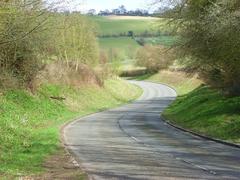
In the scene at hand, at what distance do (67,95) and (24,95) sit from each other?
1454 cm

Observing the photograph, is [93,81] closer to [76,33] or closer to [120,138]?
[76,33]

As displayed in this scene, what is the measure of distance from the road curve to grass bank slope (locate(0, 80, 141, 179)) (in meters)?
1.50

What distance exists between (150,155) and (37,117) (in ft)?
62.9

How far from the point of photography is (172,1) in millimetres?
31828

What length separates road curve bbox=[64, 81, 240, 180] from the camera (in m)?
15.8

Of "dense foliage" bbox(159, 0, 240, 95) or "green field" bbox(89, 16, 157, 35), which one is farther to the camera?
"green field" bbox(89, 16, 157, 35)

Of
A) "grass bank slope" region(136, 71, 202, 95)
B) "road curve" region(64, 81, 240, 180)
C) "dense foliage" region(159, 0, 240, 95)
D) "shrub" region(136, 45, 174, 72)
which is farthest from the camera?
"shrub" region(136, 45, 174, 72)

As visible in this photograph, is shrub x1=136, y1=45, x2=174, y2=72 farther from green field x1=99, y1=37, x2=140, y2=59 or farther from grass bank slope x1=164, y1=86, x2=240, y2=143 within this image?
grass bank slope x1=164, y1=86, x2=240, y2=143

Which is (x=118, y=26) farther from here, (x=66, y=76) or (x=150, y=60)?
(x=66, y=76)

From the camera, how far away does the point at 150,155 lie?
814 inches

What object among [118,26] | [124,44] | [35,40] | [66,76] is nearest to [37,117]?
[35,40]

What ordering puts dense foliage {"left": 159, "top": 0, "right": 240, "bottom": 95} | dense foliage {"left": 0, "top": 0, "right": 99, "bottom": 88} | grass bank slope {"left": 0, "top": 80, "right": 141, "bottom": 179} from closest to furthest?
dense foliage {"left": 0, "top": 0, "right": 99, "bottom": 88}, grass bank slope {"left": 0, "top": 80, "right": 141, "bottom": 179}, dense foliage {"left": 159, "top": 0, "right": 240, "bottom": 95}

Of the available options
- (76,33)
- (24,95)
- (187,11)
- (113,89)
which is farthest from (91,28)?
(187,11)

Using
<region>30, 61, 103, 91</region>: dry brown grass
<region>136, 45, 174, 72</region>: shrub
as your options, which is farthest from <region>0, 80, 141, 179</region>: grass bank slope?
<region>136, 45, 174, 72</region>: shrub
